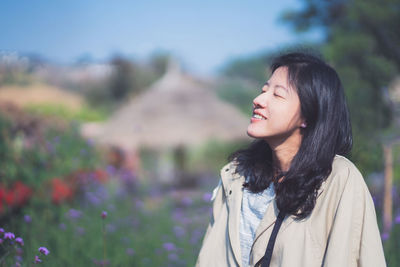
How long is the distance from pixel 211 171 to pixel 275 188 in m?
9.28

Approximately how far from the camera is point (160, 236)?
4359mm

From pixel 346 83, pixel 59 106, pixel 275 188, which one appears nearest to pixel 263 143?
pixel 275 188

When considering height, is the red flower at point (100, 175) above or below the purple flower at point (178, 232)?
above

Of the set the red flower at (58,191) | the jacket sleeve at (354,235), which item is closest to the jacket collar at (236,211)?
the jacket sleeve at (354,235)

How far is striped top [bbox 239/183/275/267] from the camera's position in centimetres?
191

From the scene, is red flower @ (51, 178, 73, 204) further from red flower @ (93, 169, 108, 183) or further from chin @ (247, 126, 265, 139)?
chin @ (247, 126, 265, 139)

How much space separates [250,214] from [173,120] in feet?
31.9

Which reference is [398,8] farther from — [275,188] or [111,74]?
[111,74]

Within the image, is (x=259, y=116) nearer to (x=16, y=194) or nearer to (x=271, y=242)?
(x=271, y=242)

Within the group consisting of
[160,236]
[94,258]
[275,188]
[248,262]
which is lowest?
[160,236]

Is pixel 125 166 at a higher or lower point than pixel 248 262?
lower

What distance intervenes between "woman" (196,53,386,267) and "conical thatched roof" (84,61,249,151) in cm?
886

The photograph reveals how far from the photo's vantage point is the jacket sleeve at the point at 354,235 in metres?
1.55

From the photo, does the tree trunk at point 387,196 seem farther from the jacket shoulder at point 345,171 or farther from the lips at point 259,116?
the lips at point 259,116
